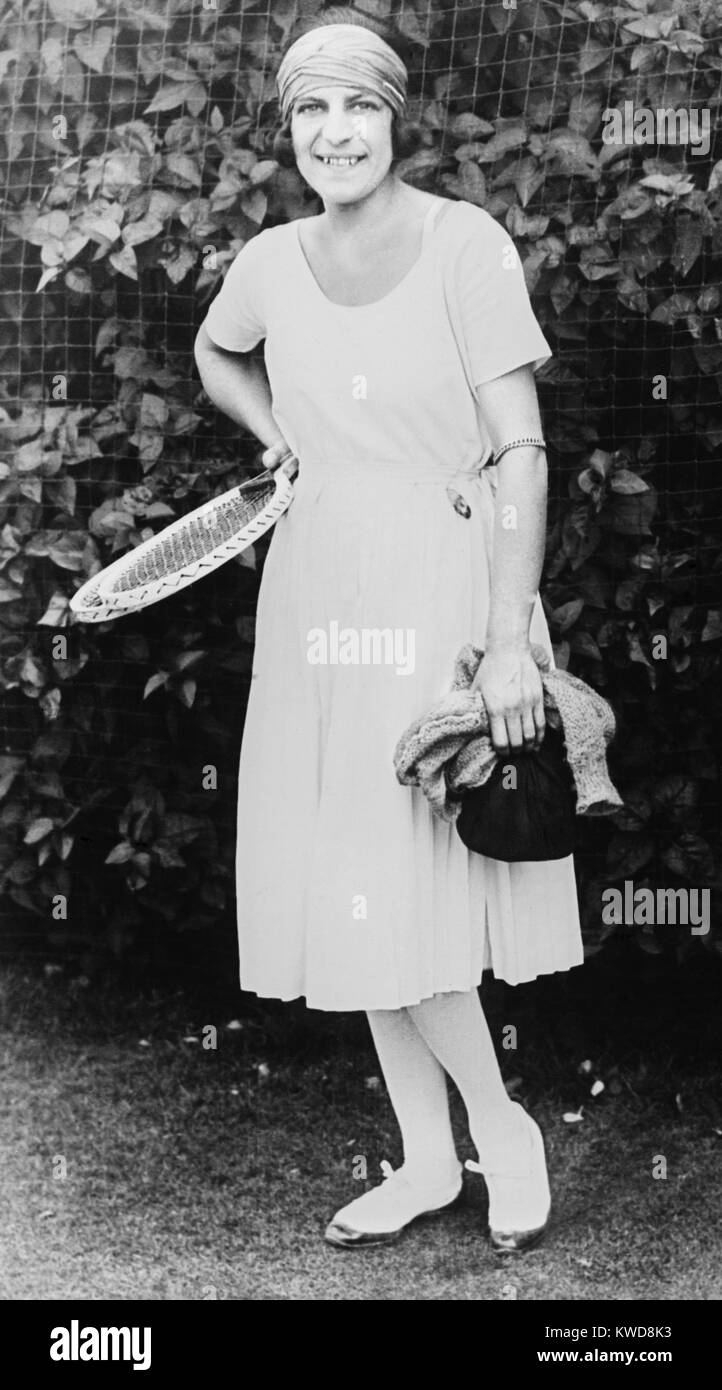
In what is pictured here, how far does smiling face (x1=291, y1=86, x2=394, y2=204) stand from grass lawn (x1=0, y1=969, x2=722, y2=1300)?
1668mm

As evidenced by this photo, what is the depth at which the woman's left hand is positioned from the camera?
349cm

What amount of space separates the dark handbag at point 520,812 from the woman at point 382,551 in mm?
48

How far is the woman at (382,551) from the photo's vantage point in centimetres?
352

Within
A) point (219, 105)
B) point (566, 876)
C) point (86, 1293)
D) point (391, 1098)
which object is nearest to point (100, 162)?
point (219, 105)

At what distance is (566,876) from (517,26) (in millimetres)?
1621

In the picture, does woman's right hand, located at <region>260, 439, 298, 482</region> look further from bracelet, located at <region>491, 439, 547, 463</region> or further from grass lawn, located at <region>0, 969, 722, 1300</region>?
grass lawn, located at <region>0, 969, 722, 1300</region>

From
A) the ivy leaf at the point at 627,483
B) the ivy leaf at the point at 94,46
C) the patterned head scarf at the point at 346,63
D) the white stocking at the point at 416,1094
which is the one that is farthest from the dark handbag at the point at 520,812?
the ivy leaf at the point at 94,46

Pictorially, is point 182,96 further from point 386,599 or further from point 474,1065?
point 474,1065

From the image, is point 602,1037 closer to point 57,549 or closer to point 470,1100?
point 470,1100

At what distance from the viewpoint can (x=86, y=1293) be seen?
3.75m

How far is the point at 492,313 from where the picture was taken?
3498mm

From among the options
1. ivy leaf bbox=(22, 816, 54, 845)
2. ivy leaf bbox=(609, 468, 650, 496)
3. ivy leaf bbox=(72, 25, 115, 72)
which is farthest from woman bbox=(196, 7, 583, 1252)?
ivy leaf bbox=(22, 816, 54, 845)

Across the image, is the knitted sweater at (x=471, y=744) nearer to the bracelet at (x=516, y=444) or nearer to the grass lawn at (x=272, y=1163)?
the bracelet at (x=516, y=444)

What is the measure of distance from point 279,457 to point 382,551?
312 mm
